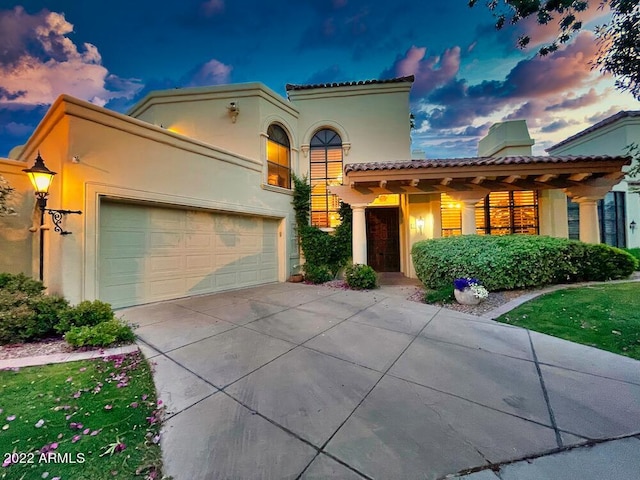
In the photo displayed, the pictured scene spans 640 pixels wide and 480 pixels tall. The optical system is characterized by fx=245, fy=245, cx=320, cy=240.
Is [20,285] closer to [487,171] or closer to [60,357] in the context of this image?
[60,357]

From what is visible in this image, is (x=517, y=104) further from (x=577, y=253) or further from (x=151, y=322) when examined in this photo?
(x=151, y=322)

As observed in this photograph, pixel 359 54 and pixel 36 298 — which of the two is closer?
pixel 36 298

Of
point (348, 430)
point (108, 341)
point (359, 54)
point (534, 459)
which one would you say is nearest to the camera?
point (534, 459)

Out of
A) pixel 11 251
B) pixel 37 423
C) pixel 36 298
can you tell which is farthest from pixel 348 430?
pixel 11 251

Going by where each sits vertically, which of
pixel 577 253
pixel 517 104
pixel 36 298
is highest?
pixel 517 104

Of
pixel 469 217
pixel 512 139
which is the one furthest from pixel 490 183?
pixel 512 139

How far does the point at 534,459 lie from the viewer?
1.66 meters

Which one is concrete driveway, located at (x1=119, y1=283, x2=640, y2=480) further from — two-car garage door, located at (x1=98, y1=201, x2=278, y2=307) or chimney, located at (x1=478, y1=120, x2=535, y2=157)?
chimney, located at (x1=478, y1=120, x2=535, y2=157)

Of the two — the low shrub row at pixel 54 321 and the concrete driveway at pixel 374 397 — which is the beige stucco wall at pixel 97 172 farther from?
the concrete driveway at pixel 374 397

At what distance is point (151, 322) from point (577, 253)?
10004mm

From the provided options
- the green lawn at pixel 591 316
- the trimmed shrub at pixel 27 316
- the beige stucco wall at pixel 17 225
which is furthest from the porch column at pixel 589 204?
the beige stucco wall at pixel 17 225

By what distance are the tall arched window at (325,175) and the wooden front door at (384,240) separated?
1.80 m

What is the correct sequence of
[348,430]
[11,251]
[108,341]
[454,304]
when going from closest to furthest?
1. [348,430]
2. [108,341]
3. [454,304]
4. [11,251]

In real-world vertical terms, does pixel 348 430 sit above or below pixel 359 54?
below
